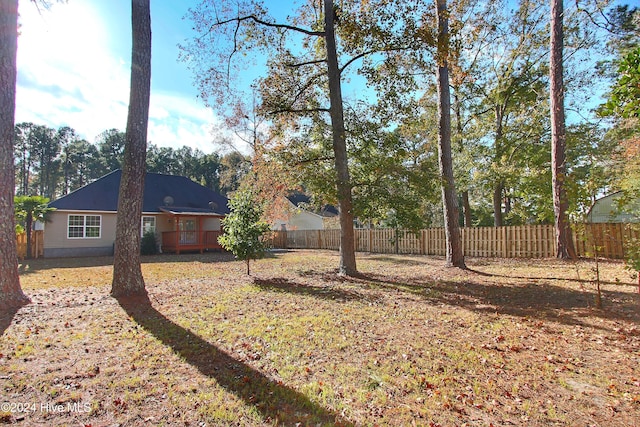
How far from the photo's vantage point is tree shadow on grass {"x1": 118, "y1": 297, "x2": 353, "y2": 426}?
2461 mm

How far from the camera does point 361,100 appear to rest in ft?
33.1

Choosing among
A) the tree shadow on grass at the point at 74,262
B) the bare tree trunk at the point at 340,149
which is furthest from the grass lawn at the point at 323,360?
the tree shadow on grass at the point at 74,262

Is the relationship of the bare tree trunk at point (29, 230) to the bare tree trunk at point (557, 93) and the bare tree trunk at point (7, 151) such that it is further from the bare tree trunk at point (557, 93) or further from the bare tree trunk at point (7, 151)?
the bare tree trunk at point (557, 93)

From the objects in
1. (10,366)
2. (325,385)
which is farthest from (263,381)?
(10,366)

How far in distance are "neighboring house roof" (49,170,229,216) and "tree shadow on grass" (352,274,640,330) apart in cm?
1462

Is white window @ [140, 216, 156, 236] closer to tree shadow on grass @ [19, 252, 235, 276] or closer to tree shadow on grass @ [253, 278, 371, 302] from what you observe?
tree shadow on grass @ [19, 252, 235, 276]

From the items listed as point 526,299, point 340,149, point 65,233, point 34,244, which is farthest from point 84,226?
point 526,299

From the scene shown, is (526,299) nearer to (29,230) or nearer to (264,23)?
(264,23)

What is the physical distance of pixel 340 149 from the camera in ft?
30.3

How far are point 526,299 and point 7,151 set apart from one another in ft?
33.8

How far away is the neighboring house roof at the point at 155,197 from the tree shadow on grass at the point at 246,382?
1521 centimetres

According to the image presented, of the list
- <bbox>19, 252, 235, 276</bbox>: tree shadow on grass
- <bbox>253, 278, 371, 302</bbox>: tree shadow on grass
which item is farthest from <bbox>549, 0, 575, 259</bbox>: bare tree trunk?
<bbox>19, 252, 235, 276</bbox>: tree shadow on grass

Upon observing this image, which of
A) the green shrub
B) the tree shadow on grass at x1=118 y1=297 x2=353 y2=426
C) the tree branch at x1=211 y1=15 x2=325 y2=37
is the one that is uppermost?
the tree branch at x1=211 y1=15 x2=325 y2=37

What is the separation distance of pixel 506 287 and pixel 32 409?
8.50 m
